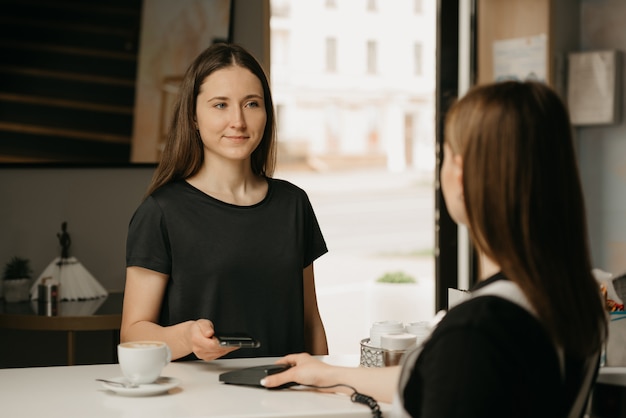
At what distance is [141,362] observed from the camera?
5.52 feet

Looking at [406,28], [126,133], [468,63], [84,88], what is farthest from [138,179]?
[406,28]

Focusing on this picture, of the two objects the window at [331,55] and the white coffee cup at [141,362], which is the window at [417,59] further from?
the white coffee cup at [141,362]

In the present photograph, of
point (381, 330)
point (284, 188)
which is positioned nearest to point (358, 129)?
point (284, 188)

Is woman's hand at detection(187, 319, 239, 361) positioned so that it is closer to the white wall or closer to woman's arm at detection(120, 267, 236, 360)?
woman's arm at detection(120, 267, 236, 360)

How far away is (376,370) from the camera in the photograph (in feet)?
5.54

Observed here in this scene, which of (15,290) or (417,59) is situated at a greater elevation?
(417,59)

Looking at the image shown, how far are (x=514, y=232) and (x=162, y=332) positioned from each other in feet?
3.48

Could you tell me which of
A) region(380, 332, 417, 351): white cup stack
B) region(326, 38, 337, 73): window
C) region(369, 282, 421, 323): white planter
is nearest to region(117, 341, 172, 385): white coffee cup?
region(380, 332, 417, 351): white cup stack

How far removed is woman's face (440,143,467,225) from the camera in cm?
122

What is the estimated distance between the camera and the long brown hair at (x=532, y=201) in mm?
1151

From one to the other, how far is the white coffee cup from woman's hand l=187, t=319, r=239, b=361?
10cm

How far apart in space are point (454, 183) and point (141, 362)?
0.78m

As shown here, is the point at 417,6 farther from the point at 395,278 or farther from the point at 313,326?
the point at 313,326

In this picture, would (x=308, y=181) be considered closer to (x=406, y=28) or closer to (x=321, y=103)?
(x=321, y=103)
